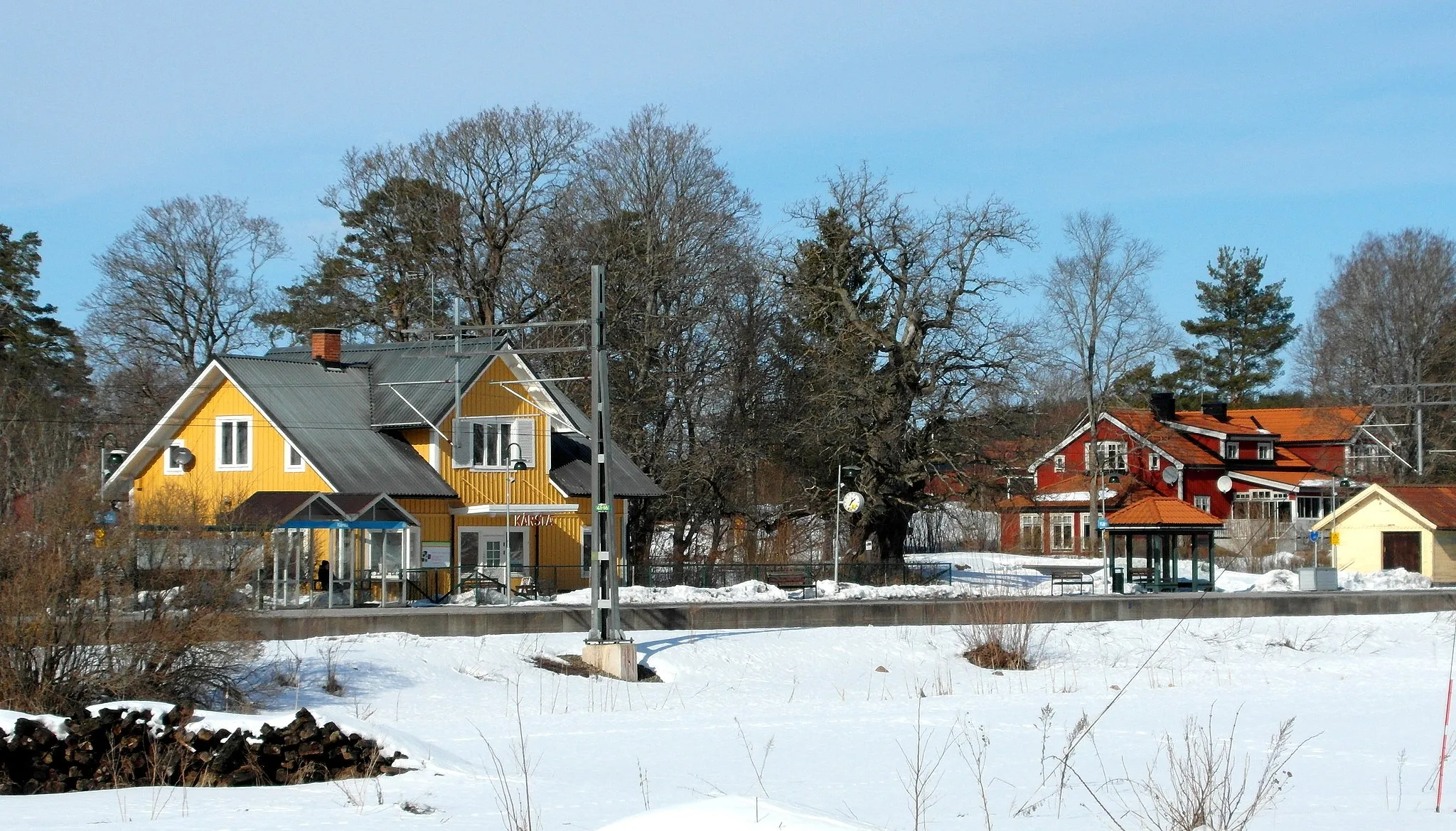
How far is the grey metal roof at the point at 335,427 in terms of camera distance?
41094mm

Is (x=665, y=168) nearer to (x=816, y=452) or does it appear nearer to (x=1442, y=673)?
(x=816, y=452)

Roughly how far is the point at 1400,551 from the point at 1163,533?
52.9ft

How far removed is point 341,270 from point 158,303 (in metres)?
7.61

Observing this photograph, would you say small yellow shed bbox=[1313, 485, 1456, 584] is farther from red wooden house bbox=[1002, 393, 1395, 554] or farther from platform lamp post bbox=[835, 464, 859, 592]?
red wooden house bbox=[1002, 393, 1395, 554]

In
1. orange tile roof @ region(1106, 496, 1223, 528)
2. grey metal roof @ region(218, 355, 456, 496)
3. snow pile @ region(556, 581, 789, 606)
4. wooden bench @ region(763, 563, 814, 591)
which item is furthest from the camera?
orange tile roof @ region(1106, 496, 1223, 528)

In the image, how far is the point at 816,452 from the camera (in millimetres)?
55906

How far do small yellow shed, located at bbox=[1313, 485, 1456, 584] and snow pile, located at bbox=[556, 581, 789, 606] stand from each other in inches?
946

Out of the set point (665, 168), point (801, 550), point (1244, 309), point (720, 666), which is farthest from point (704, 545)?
point (1244, 309)

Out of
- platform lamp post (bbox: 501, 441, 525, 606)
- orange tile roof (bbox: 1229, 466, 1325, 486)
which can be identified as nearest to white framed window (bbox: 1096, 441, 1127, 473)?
orange tile roof (bbox: 1229, 466, 1325, 486)

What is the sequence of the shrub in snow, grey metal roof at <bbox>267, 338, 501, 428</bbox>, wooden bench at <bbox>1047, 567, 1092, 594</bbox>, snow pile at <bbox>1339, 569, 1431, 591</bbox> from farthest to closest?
snow pile at <bbox>1339, 569, 1431, 591</bbox> → wooden bench at <bbox>1047, 567, 1092, 594</bbox> → grey metal roof at <bbox>267, 338, 501, 428</bbox> → the shrub in snow

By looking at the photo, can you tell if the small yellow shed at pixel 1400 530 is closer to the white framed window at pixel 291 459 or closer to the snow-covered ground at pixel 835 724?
the snow-covered ground at pixel 835 724

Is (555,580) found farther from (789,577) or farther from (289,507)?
(289,507)

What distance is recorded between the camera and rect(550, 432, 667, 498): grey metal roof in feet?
153

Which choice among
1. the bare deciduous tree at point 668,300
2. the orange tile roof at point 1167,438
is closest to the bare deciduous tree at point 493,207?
the bare deciduous tree at point 668,300
